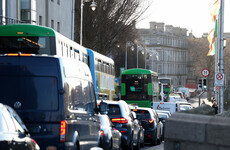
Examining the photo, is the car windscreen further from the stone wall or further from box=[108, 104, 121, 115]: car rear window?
box=[108, 104, 121, 115]: car rear window

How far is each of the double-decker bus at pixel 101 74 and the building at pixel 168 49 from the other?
424 feet

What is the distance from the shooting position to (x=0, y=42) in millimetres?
21953

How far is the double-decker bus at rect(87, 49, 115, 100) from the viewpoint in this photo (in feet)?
100.0

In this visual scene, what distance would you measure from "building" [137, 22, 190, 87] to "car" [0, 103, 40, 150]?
158 metres

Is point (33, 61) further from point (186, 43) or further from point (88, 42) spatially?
point (186, 43)

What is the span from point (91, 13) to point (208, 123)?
51.4 m

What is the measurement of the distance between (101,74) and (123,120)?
13854 mm

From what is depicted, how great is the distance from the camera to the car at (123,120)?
19344 mm

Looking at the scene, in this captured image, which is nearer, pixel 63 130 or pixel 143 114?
pixel 63 130

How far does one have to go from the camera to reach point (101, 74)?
33.3 metres

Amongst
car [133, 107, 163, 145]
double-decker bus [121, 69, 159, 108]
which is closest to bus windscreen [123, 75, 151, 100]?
double-decker bus [121, 69, 159, 108]

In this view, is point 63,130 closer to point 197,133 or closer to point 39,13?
point 197,133

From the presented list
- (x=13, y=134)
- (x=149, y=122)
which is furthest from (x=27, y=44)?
(x=13, y=134)

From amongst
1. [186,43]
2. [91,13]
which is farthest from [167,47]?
[91,13]
